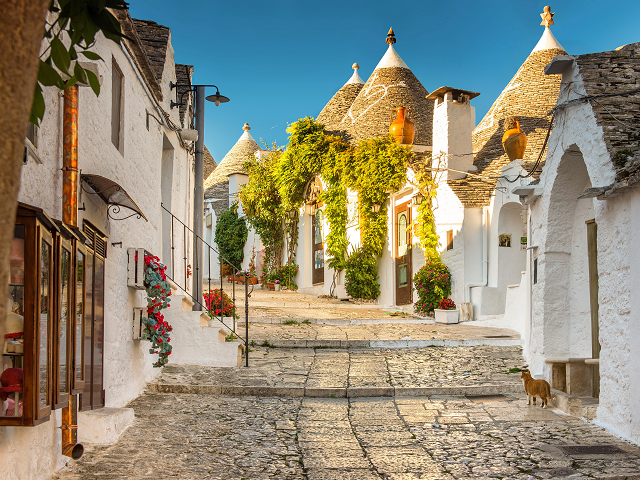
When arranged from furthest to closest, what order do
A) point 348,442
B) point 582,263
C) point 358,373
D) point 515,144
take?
point 515,144
point 358,373
point 582,263
point 348,442

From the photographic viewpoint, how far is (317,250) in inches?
805

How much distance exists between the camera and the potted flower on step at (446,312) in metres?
13.7

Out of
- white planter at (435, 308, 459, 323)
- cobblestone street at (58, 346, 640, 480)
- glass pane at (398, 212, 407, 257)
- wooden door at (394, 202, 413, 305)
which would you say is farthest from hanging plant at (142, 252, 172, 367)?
glass pane at (398, 212, 407, 257)

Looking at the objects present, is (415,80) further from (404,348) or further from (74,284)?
(74,284)

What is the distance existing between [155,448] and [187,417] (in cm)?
119

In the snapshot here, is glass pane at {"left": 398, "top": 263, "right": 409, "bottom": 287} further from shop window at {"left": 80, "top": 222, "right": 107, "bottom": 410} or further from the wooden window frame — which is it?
shop window at {"left": 80, "top": 222, "right": 107, "bottom": 410}

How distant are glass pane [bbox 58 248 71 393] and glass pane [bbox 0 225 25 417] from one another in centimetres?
55

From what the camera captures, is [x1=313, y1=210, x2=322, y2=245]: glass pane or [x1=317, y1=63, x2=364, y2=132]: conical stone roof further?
[x1=317, y1=63, x2=364, y2=132]: conical stone roof

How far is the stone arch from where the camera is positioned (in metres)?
7.59

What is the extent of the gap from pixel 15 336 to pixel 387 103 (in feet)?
58.5

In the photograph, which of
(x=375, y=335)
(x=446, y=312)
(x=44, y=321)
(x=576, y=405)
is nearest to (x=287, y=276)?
(x=446, y=312)

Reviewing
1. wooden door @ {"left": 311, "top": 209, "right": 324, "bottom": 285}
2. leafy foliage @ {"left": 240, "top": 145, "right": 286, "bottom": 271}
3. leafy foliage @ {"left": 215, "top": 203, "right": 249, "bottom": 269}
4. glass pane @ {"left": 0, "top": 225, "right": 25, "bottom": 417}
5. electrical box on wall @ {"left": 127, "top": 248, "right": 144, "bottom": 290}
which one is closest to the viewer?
glass pane @ {"left": 0, "top": 225, "right": 25, "bottom": 417}

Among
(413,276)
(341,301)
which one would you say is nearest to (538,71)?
(413,276)

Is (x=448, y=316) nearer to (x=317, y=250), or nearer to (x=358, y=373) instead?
(x=358, y=373)
